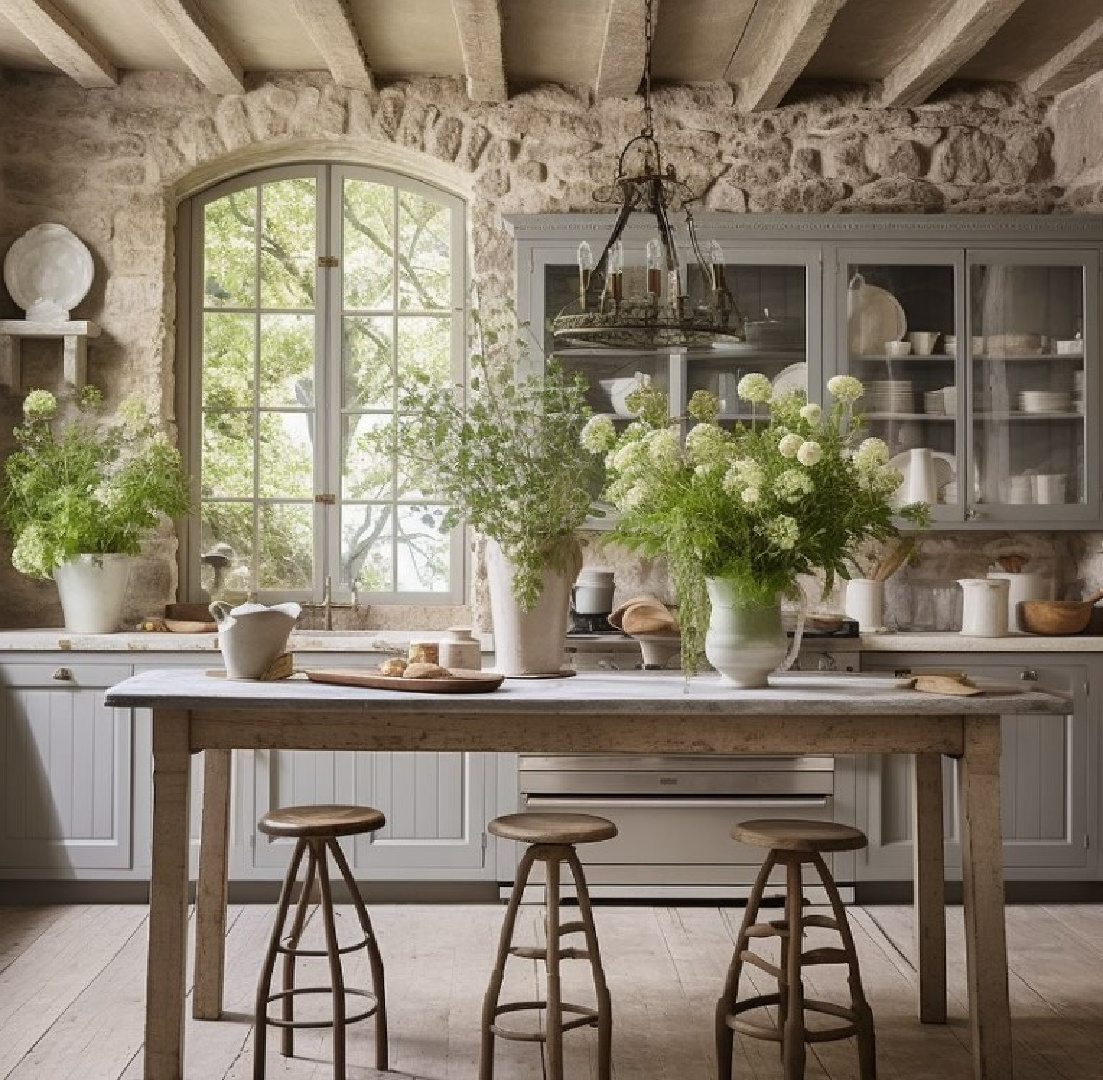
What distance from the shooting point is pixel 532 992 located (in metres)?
4.32

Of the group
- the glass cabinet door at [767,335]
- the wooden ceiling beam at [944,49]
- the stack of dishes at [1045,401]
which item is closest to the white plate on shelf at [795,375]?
the glass cabinet door at [767,335]

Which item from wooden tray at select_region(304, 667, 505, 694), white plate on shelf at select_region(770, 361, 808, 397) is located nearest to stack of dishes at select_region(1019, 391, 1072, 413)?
white plate on shelf at select_region(770, 361, 808, 397)

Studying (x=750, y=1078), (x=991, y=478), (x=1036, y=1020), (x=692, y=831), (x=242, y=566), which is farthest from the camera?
(x=242, y=566)

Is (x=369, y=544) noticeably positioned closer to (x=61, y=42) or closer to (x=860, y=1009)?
(x=61, y=42)

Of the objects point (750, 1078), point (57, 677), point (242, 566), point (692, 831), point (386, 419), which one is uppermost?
point (386, 419)

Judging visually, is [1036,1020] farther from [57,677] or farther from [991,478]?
[57,677]

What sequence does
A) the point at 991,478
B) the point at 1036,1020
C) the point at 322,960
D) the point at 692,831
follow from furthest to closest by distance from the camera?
1. the point at 991,478
2. the point at 692,831
3. the point at 322,960
4. the point at 1036,1020

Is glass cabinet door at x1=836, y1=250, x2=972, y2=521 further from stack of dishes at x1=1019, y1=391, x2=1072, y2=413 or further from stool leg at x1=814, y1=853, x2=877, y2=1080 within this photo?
stool leg at x1=814, y1=853, x2=877, y2=1080

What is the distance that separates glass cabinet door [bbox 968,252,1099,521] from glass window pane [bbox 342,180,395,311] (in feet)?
7.71

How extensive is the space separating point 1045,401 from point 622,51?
2090mm

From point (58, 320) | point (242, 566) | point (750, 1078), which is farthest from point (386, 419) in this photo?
point (750, 1078)

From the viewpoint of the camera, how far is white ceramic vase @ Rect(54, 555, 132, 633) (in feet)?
18.1

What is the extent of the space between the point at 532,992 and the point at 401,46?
346cm

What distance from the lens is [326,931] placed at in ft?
11.5
